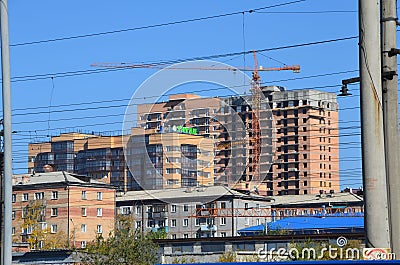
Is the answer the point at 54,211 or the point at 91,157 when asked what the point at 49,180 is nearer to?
the point at 54,211

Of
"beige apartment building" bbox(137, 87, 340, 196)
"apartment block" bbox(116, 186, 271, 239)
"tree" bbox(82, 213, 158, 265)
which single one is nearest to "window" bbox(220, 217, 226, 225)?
"apartment block" bbox(116, 186, 271, 239)

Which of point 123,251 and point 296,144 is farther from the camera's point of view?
point 296,144

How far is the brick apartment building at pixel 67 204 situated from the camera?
92.4 m

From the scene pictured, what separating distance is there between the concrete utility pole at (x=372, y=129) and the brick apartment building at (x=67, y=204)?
269ft

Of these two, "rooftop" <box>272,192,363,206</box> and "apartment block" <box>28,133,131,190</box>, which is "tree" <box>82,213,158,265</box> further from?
"apartment block" <box>28,133,131,190</box>

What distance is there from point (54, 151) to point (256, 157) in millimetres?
60666

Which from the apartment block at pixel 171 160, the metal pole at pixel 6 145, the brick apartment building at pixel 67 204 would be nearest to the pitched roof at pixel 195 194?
the apartment block at pixel 171 160

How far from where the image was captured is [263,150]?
168 m

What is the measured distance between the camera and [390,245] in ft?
29.6

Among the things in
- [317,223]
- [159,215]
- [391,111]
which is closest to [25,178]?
[159,215]

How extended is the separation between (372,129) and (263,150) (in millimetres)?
159272

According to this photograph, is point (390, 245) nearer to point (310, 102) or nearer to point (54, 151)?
point (54, 151)

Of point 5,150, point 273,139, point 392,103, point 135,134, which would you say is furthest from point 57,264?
point 273,139

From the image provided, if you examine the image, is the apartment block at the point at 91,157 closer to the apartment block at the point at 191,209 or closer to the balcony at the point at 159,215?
the apartment block at the point at 191,209
